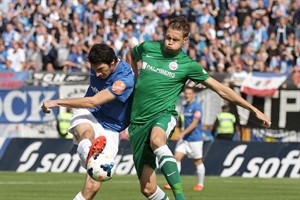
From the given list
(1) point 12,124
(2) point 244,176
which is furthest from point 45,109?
(1) point 12,124

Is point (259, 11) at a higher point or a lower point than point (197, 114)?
lower

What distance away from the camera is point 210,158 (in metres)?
28.3

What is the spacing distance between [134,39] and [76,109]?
20.6 metres

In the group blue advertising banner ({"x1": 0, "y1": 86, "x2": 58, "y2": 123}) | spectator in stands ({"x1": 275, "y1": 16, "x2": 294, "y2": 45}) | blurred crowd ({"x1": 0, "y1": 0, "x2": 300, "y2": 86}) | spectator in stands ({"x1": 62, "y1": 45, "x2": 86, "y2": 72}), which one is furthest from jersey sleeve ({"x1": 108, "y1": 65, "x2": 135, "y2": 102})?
spectator in stands ({"x1": 62, "y1": 45, "x2": 86, "y2": 72})

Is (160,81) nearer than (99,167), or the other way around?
(99,167)

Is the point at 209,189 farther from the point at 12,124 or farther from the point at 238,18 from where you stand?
the point at 238,18

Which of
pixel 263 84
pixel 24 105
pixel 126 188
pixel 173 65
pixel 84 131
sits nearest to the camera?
pixel 84 131

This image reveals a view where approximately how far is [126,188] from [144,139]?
29.8 ft

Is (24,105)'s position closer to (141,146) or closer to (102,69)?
(141,146)

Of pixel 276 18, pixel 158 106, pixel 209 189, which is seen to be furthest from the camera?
pixel 276 18

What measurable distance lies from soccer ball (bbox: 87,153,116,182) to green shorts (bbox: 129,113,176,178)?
0.97 meters

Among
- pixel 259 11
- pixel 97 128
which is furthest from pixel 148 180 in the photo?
pixel 259 11

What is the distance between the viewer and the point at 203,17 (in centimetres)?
3494

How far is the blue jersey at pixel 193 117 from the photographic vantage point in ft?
79.9
